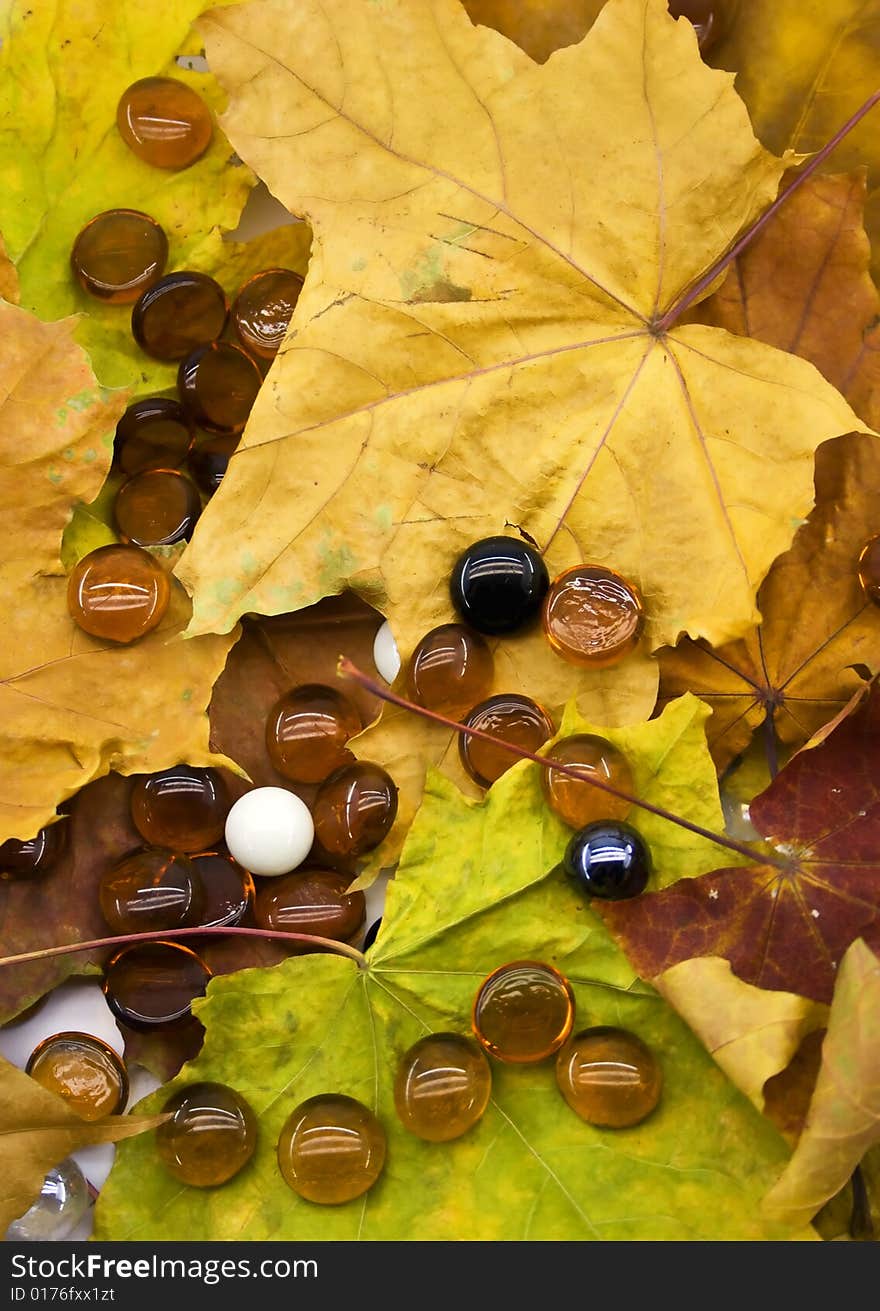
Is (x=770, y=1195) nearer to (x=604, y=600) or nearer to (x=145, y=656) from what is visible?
(x=604, y=600)

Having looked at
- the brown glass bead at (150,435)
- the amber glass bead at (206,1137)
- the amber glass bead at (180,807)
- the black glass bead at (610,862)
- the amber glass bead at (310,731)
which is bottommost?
the amber glass bead at (206,1137)

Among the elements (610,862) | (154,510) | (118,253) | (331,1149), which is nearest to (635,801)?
(610,862)

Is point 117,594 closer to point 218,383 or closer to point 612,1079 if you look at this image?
point 218,383

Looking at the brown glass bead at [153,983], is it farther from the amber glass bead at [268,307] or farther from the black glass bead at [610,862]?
the amber glass bead at [268,307]

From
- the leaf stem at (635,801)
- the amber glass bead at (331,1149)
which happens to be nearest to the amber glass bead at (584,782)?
the leaf stem at (635,801)

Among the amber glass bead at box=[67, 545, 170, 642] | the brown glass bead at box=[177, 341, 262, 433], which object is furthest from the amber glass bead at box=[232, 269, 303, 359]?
the amber glass bead at box=[67, 545, 170, 642]
